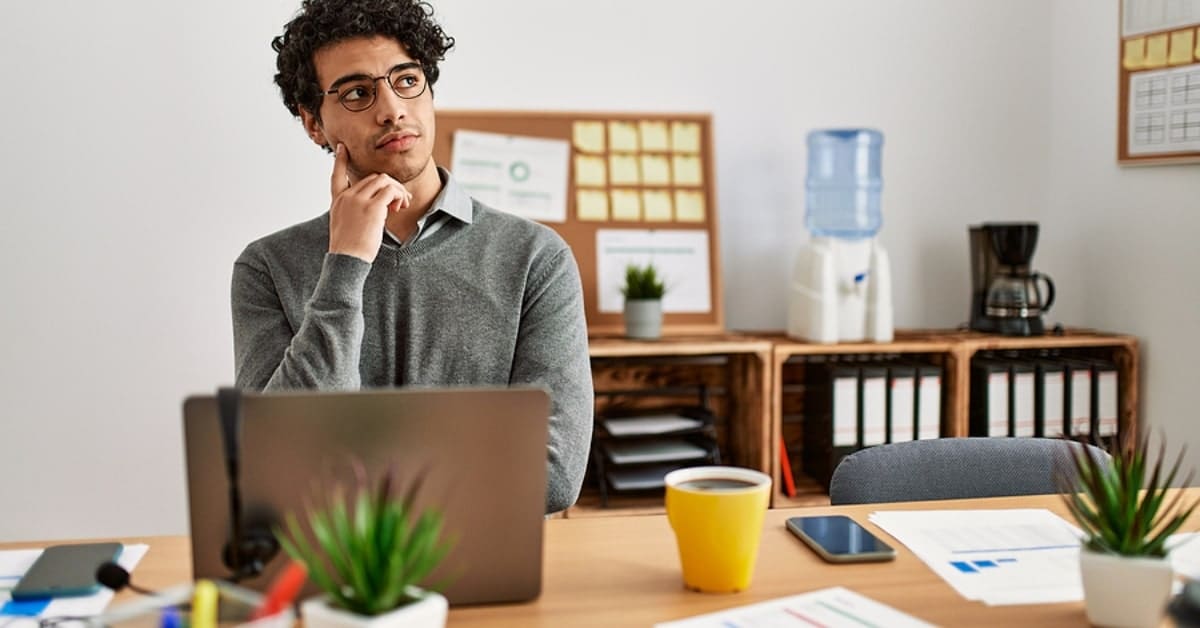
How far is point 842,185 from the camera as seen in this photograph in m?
3.03

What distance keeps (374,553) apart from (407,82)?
44.2 inches

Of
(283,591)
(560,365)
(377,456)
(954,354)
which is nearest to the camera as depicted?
(283,591)

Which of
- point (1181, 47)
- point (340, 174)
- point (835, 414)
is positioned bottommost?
point (835, 414)

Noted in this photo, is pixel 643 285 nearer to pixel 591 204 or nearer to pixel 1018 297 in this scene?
pixel 591 204

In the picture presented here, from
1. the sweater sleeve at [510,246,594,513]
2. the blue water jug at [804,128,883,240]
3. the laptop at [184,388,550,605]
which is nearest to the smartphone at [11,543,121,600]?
the laptop at [184,388,550,605]

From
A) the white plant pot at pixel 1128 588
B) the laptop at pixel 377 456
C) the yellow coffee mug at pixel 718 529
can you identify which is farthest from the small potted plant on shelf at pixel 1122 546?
the laptop at pixel 377 456

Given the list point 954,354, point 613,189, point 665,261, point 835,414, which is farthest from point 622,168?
point 954,354

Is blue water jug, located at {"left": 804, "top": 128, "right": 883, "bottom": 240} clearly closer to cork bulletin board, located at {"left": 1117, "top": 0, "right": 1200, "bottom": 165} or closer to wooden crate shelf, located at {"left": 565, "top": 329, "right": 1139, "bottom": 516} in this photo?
wooden crate shelf, located at {"left": 565, "top": 329, "right": 1139, "bottom": 516}

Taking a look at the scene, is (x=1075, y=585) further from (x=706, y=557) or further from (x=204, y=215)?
(x=204, y=215)

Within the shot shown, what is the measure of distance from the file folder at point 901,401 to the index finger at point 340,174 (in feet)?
5.17

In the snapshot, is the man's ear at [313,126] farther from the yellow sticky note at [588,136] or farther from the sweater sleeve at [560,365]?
the yellow sticky note at [588,136]

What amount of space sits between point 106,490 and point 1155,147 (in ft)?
9.30

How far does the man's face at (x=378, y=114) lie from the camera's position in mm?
1749

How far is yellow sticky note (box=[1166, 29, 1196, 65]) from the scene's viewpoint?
2689mm
